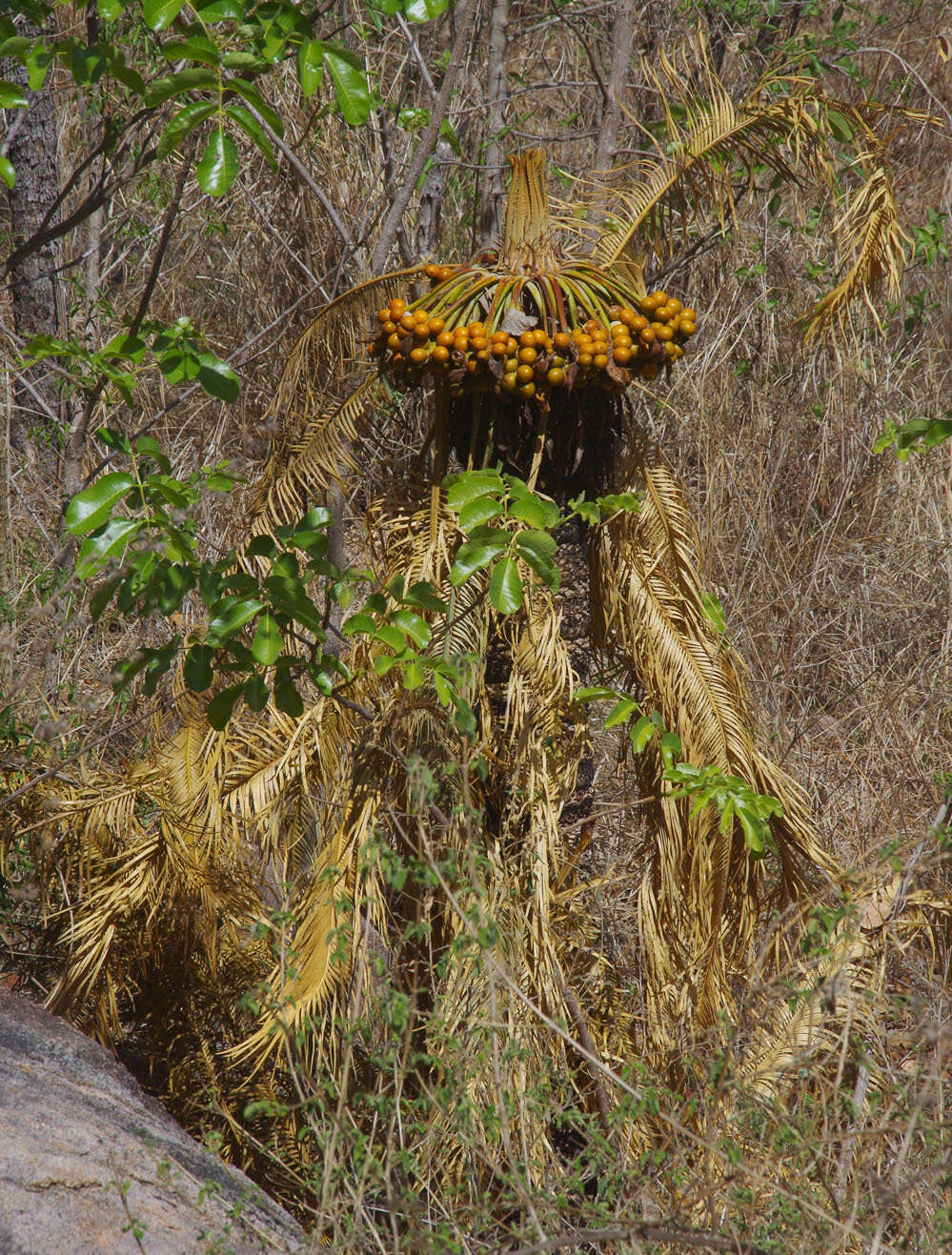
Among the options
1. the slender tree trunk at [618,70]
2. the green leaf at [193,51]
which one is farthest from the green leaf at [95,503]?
the slender tree trunk at [618,70]

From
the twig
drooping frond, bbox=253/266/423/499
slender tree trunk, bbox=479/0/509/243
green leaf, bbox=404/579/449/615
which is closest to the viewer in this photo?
green leaf, bbox=404/579/449/615

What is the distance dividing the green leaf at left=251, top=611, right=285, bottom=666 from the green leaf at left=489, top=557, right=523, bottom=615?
1.42 feet

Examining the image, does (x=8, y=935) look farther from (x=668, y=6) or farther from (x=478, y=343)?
(x=668, y=6)

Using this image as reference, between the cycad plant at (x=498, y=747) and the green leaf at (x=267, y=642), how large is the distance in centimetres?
20

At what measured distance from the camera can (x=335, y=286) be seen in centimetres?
380

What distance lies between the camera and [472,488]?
6.73 ft

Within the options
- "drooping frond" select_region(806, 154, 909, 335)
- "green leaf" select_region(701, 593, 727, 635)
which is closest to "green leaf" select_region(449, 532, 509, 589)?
"green leaf" select_region(701, 593, 727, 635)

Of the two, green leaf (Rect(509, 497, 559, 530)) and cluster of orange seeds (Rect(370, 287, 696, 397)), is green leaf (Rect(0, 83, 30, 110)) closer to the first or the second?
cluster of orange seeds (Rect(370, 287, 696, 397))

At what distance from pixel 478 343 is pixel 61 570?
1.58 metres

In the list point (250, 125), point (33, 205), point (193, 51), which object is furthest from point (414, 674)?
point (33, 205)

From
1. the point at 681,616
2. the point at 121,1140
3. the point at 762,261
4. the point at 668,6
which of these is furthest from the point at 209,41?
the point at 668,6

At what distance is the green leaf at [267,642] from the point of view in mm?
2104

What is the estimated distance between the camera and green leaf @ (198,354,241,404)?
7.38ft

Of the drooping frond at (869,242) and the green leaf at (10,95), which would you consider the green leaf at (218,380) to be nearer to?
the green leaf at (10,95)
